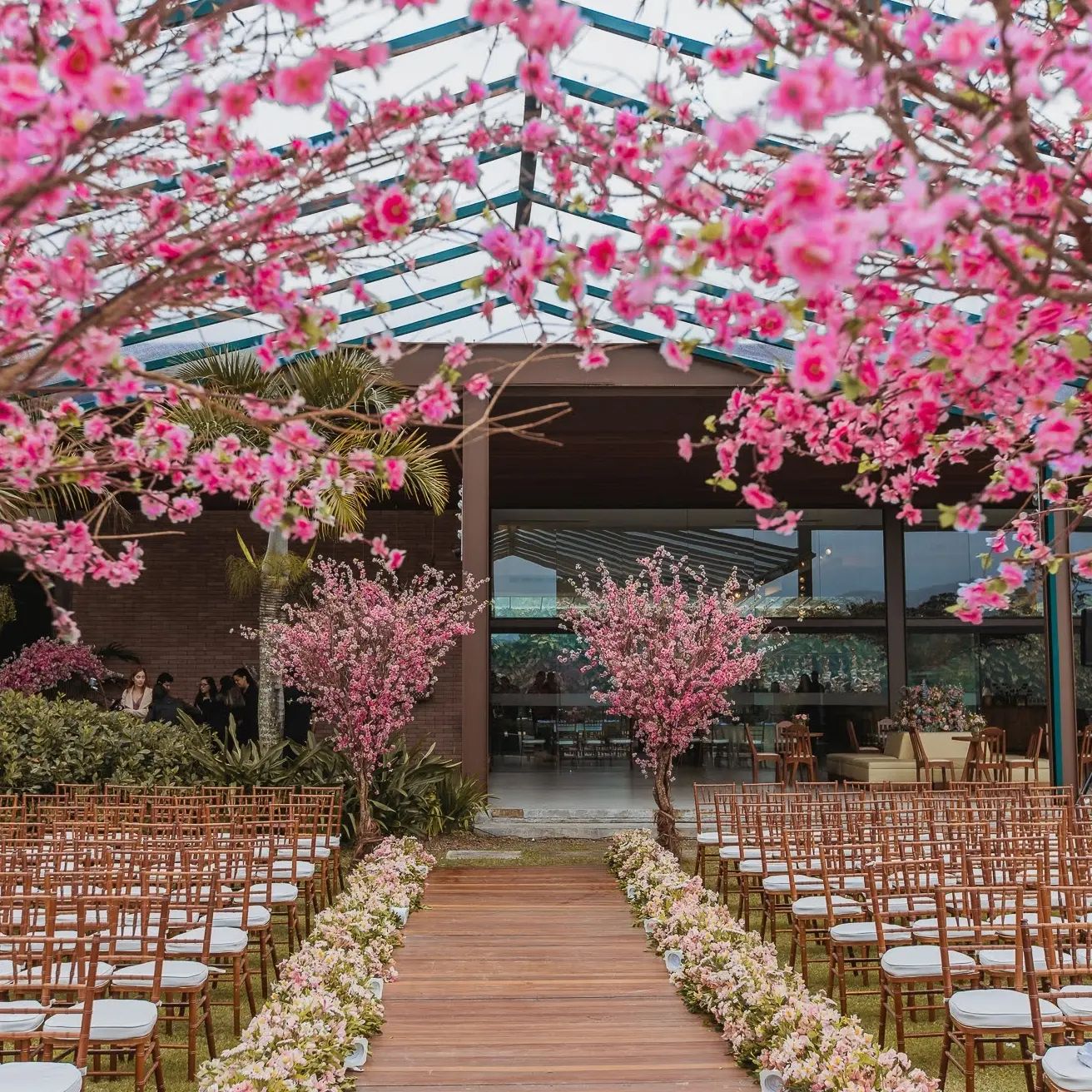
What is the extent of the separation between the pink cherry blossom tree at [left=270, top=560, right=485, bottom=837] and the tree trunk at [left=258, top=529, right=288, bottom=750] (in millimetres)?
435

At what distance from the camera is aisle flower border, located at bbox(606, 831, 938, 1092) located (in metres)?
3.95

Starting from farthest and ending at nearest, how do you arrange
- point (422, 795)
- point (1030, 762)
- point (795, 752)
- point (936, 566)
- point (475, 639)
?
point (936, 566), point (795, 752), point (1030, 762), point (475, 639), point (422, 795)

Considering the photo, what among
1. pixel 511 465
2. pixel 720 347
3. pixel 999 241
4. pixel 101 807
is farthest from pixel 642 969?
pixel 511 465

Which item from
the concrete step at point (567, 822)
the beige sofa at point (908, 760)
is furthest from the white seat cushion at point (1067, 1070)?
the beige sofa at point (908, 760)

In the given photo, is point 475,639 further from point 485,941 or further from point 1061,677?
point 1061,677

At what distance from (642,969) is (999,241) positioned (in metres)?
5.21

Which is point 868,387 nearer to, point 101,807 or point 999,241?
point 999,241

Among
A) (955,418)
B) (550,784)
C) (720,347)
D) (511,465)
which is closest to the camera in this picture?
(720,347)

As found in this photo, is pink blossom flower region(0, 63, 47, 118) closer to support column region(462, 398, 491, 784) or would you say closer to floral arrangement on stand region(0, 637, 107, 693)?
support column region(462, 398, 491, 784)

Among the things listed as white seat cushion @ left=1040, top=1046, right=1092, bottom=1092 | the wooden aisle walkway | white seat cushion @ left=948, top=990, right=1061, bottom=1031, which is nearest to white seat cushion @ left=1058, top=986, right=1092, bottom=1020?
white seat cushion @ left=948, top=990, right=1061, bottom=1031

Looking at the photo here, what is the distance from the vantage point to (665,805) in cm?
1035

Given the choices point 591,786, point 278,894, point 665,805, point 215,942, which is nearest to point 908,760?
point 591,786

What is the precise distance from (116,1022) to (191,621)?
12.4 m

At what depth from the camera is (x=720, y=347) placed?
2605mm
